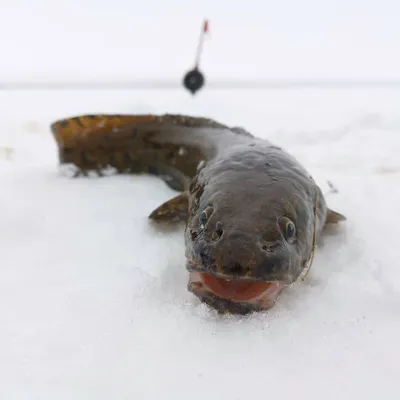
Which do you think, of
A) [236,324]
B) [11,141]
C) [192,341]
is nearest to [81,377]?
[192,341]

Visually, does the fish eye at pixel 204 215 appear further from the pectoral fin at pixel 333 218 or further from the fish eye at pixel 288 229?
the pectoral fin at pixel 333 218

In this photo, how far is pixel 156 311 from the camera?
1854 millimetres

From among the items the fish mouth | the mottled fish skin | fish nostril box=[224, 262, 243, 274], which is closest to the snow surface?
the fish mouth

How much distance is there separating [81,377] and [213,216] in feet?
2.55

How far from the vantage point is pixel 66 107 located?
625 centimetres

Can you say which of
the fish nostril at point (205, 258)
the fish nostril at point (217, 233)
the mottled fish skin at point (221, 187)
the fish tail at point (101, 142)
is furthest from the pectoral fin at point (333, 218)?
the fish tail at point (101, 142)

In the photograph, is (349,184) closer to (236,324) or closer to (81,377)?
(236,324)

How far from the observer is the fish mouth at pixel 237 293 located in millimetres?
1774

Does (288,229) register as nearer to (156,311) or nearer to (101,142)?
(156,311)

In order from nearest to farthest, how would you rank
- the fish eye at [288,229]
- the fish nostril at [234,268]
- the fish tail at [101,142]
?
the fish nostril at [234,268] < the fish eye at [288,229] < the fish tail at [101,142]

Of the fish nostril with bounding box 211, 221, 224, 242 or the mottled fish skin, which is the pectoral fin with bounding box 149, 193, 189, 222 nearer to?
the mottled fish skin

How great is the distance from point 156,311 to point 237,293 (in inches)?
12.9

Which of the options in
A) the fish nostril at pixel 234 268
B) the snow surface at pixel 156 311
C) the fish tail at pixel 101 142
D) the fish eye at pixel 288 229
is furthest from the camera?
the fish tail at pixel 101 142

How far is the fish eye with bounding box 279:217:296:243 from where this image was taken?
6.28 ft
